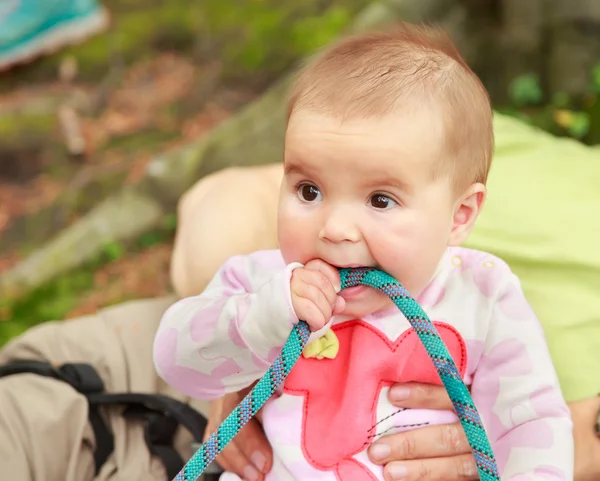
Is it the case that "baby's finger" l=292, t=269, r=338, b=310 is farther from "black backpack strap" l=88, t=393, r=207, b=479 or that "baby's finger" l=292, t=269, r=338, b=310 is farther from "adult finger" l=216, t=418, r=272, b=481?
"black backpack strap" l=88, t=393, r=207, b=479

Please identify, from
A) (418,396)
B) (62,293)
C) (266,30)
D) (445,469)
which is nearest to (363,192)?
(418,396)

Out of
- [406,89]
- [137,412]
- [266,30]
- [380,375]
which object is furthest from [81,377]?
[266,30]

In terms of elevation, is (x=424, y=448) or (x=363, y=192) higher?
(x=363, y=192)

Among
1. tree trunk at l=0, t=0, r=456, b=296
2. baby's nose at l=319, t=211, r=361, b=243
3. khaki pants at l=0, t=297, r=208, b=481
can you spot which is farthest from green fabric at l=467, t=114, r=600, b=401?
tree trunk at l=0, t=0, r=456, b=296

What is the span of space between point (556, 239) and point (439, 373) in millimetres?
713

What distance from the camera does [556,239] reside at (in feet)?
5.21

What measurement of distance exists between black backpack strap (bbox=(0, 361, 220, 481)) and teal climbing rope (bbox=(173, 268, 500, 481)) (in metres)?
0.50

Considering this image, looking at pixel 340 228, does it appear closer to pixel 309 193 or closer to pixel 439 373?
pixel 309 193

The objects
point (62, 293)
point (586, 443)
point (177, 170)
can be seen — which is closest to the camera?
point (586, 443)

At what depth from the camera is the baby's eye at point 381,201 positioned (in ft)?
3.38

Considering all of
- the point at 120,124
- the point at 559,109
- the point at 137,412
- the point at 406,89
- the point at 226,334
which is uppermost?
the point at 406,89

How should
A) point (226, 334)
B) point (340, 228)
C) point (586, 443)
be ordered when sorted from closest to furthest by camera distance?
point (340, 228), point (226, 334), point (586, 443)

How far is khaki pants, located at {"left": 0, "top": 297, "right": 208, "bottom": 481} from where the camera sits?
1.45 m

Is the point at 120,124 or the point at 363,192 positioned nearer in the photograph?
the point at 363,192
